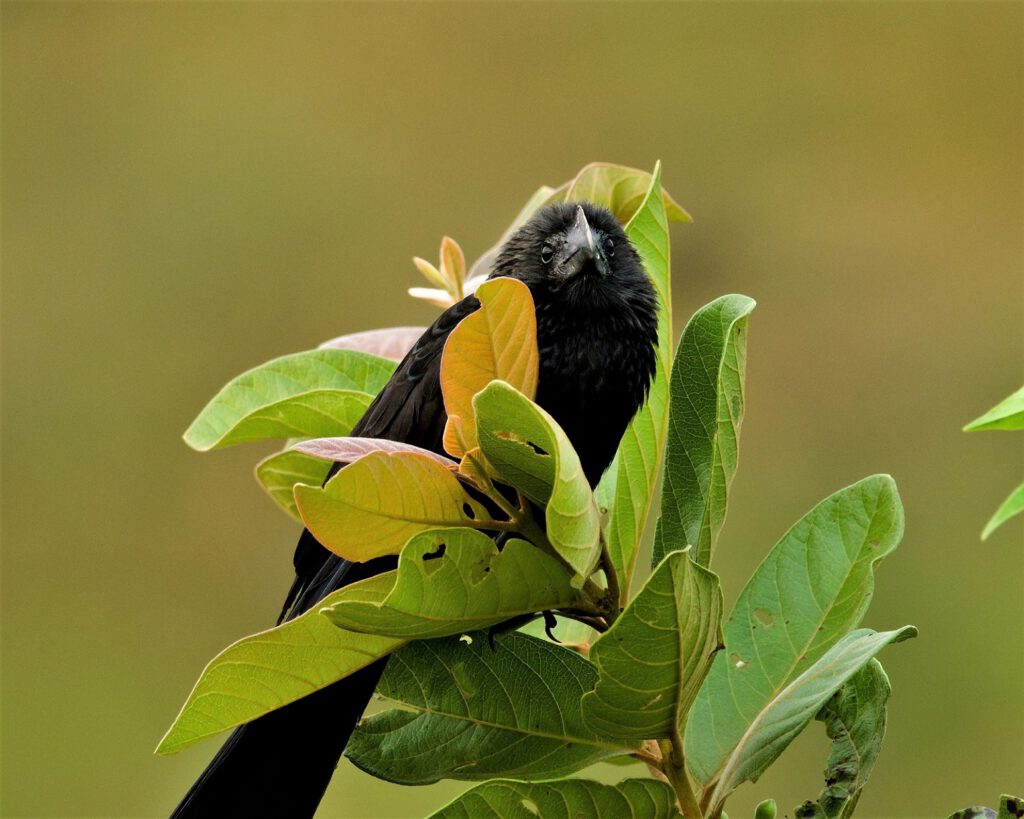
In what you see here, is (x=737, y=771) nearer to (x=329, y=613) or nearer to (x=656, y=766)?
(x=656, y=766)

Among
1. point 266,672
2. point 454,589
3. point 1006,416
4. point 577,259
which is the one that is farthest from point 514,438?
point 577,259

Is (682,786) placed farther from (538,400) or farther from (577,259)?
(577,259)

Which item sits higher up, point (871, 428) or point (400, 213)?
point (400, 213)

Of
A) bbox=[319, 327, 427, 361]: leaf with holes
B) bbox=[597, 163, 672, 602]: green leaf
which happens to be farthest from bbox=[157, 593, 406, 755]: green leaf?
bbox=[319, 327, 427, 361]: leaf with holes

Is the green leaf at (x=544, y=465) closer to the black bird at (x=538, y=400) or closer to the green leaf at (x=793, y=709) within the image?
the green leaf at (x=793, y=709)

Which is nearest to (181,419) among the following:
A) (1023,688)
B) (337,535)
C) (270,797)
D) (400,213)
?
(400,213)

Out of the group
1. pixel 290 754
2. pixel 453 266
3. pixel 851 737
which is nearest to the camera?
pixel 851 737

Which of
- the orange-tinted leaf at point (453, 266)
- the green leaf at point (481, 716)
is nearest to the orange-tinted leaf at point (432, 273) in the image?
the orange-tinted leaf at point (453, 266)
